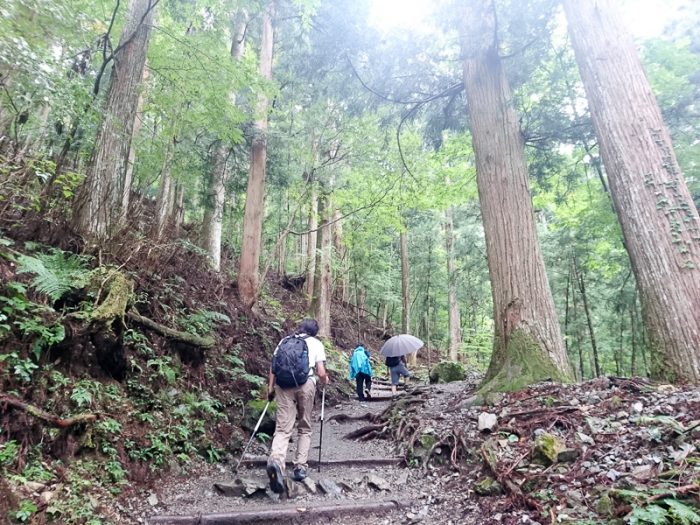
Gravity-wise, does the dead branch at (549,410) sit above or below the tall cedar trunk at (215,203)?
below

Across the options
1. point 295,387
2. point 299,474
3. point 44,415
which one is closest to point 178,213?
point 295,387

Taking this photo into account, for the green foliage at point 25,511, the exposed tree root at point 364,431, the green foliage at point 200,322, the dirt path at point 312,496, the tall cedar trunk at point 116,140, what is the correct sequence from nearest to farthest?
the green foliage at point 25,511 < the dirt path at point 312,496 < the tall cedar trunk at point 116,140 < the green foliage at point 200,322 < the exposed tree root at point 364,431

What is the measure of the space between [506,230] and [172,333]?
5.55m

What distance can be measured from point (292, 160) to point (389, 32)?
5505 millimetres

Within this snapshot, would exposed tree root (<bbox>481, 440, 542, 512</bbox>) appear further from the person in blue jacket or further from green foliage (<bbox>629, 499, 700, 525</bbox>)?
the person in blue jacket

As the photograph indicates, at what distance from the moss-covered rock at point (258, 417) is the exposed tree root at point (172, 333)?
4.10 feet

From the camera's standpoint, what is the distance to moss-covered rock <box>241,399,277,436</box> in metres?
6.33

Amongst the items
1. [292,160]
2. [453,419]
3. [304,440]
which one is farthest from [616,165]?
[292,160]

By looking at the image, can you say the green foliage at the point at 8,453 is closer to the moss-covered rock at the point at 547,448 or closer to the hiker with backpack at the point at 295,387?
the hiker with backpack at the point at 295,387

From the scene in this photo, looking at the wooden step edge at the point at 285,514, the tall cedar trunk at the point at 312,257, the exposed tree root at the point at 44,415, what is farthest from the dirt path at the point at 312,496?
the tall cedar trunk at the point at 312,257

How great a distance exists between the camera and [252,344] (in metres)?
8.76

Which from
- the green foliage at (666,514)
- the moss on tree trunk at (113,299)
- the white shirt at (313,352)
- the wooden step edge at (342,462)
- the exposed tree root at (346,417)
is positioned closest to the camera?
the green foliage at (666,514)

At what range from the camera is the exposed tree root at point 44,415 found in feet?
11.2

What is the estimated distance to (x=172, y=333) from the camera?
6.05 metres
